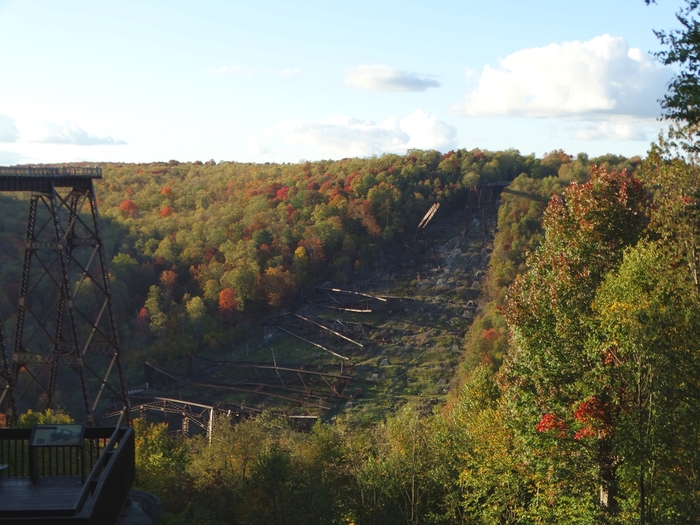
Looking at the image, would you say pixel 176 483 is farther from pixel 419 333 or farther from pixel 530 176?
pixel 530 176

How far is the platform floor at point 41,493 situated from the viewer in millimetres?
7004

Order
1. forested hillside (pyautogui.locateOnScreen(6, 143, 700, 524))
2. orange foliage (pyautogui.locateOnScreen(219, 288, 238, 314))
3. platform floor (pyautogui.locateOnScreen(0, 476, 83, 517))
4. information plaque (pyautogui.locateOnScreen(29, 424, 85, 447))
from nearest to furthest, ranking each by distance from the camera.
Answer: platform floor (pyautogui.locateOnScreen(0, 476, 83, 517))
information plaque (pyautogui.locateOnScreen(29, 424, 85, 447))
forested hillside (pyautogui.locateOnScreen(6, 143, 700, 524))
orange foliage (pyautogui.locateOnScreen(219, 288, 238, 314))

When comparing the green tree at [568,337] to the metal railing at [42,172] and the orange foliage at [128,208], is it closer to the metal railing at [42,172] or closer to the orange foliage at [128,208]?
the metal railing at [42,172]

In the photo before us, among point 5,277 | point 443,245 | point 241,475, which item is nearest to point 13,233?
point 5,277

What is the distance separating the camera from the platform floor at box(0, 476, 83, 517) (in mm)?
7004

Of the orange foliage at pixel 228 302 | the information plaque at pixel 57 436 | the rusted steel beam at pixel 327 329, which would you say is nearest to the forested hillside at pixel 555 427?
the information plaque at pixel 57 436

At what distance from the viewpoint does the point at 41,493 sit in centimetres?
752

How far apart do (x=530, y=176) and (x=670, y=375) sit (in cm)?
5112

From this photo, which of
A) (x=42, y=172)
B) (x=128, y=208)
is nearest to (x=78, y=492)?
(x=42, y=172)

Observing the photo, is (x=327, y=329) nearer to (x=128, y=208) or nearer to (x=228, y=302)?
(x=228, y=302)

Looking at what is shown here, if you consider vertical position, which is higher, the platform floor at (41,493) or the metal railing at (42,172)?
the metal railing at (42,172)

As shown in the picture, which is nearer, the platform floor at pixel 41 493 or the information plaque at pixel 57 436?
the platform floor at pixel 41 493

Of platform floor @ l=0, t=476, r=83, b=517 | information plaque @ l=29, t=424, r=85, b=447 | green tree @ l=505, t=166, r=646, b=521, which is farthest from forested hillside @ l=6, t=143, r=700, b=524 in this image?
information plaque @ l=29, t=424, r=85, b=447

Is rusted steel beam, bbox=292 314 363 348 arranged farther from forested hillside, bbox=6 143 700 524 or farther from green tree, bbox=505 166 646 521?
green tree, bbox=505 166 646 521
